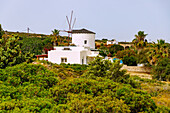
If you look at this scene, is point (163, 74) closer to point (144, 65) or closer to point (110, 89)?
point (144, 65)

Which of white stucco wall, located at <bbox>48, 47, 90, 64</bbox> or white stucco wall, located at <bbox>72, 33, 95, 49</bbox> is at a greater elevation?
white stucco wall, located at <bbox>72, 33, 95, 49</bbox>

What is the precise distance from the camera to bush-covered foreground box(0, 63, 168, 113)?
5.04m

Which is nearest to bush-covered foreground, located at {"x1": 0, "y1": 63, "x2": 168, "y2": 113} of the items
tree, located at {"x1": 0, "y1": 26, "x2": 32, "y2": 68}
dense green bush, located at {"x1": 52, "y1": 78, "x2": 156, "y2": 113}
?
dense green bush, located at {"x1": 52, "y1": 78, "x2": 156, "y2": 113}

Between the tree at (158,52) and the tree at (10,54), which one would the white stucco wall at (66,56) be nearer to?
the tree at (10,54)

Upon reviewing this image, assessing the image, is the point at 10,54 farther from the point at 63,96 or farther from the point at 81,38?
the point at 81,38

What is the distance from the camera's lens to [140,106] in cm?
598

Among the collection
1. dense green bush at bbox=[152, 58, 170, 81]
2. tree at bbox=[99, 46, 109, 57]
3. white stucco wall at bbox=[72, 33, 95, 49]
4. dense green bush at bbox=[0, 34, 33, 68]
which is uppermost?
white stucco wall at bbox=[72, 33, 95, 49]

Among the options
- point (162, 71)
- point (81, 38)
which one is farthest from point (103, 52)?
point (162, 71)

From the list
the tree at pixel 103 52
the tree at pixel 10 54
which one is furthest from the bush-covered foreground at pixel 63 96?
the tree at pixel 103 52

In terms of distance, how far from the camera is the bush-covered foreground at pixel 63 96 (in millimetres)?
5039

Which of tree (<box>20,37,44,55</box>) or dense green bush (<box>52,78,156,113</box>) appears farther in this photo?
tree (<box>20,37,44,55</box>)

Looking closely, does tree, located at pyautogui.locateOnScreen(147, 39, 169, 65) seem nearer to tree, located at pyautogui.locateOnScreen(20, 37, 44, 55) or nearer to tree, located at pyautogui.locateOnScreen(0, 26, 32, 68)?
tree, located at pyautogui.locateOnScreen(0, 26, 32, 68)

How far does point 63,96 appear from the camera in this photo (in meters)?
6.23

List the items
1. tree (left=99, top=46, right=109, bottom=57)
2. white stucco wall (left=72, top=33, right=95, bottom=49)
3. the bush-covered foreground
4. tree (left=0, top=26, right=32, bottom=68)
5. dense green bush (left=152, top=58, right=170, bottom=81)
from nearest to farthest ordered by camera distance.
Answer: the bush-covered foreground < tree (left=0, top=26, right=32, bottom=68) < dense green bush (left=152, top=58, right=170, bottom=81) < white stucco wall (left=72, top=33, right=95, bottom=49) < tree (left=99, top=46, right=109, bottom=57)
